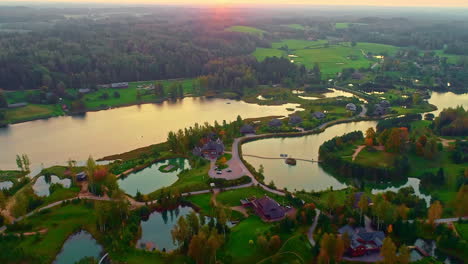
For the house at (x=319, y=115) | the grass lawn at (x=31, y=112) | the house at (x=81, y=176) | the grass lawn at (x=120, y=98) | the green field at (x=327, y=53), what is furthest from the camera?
the green field at (x=327, y=53)

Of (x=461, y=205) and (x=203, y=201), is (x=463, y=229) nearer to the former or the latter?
(x=461, y=205)

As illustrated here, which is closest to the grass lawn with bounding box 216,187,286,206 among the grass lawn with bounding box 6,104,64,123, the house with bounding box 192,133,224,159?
the house with bounding box 192,133,224,159

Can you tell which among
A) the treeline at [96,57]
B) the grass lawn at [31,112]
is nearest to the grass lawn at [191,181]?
the grass lawn at [31,112]

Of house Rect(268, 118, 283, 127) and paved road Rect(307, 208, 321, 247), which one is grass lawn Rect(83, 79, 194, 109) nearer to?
house Rect(268, 118, 283, 127)

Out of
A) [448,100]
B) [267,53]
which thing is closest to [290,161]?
[448,100]

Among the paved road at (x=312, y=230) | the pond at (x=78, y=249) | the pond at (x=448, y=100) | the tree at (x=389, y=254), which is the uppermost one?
the tree at (x=389, y=254)

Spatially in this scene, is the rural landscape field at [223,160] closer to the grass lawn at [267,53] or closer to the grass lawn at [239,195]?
the grass lawn at [239,195]

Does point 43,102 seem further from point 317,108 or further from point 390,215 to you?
point 390,215
